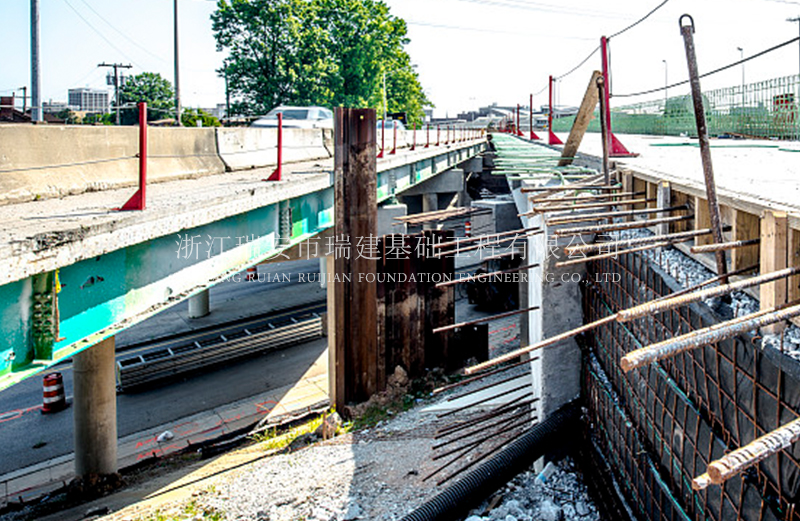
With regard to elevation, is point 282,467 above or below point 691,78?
below

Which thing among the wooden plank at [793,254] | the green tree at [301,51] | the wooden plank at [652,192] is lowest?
the wooden plank at [793,254]

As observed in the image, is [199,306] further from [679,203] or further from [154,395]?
[679,203]

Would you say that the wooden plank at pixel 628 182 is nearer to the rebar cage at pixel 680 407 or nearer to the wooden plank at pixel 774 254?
the rebar cage at pixel 680 407

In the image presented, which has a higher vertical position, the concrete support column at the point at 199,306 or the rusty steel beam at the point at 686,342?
the rusty steel beam at the point at 686,342

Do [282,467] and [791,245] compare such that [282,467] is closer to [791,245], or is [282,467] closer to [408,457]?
[408,457]

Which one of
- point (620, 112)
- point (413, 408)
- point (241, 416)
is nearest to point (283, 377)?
point (241, 416)

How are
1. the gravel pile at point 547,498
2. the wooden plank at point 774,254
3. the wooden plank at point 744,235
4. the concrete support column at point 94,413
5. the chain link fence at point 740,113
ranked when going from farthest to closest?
the chain link fence at point 740,113
the concrete support column at point 94,413
the gravel pile at point 547,498
the wooden plank at point 744,235
the wooden plank at point 774,254

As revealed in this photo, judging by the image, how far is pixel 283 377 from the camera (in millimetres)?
16375

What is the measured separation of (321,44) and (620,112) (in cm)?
2068

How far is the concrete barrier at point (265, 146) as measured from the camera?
34.9 ft

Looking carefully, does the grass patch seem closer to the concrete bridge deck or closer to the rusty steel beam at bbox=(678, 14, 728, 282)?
the concrete bridge deck

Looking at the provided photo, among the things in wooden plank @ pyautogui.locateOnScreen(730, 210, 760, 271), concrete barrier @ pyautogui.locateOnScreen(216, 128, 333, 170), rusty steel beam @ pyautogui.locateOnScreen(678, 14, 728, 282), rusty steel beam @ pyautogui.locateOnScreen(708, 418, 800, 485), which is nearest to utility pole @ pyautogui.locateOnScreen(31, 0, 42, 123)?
concrete barrier @ pyautogui.locateOnScreen(216, 128, 333, 170)

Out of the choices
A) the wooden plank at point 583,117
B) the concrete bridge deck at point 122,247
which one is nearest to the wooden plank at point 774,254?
the concrete bridge deck at point 122,247

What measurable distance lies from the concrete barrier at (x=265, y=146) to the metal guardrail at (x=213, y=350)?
592 cm
